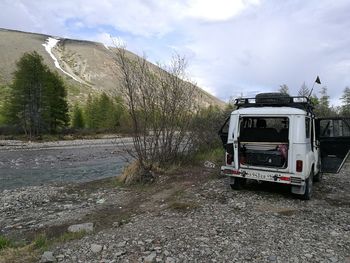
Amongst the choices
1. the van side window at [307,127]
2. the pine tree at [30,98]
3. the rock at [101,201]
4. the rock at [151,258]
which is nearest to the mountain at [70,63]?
the pine tree at [30,98]

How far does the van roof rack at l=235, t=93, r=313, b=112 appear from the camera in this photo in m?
9.75

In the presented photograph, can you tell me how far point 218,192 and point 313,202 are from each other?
246 cm

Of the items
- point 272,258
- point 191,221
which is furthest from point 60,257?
point 272,258

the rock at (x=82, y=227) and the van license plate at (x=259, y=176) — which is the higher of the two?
the van license plate at (x=259, y=176)

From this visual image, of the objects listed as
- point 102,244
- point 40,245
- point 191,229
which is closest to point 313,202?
Answer: point 191,229

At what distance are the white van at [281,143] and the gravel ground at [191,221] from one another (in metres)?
0.64

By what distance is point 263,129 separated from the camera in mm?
10148

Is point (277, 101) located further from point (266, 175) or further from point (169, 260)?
point (169, 260)

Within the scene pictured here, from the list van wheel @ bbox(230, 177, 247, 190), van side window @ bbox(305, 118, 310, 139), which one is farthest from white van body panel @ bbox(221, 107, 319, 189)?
van wheel @ bbox(230, 177, 247, 190)

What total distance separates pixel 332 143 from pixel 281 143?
7.85ft

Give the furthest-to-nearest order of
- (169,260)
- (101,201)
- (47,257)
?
(101,201)
(47,257)
(169,260)

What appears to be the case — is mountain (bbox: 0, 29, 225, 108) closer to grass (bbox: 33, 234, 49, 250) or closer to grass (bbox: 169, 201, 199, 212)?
grass (bbox: 169, 201, 199, 212)

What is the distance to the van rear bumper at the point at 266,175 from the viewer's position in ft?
28.1

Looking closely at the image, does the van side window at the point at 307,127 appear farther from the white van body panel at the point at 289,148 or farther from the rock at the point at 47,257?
the rock at the point at 47,257
